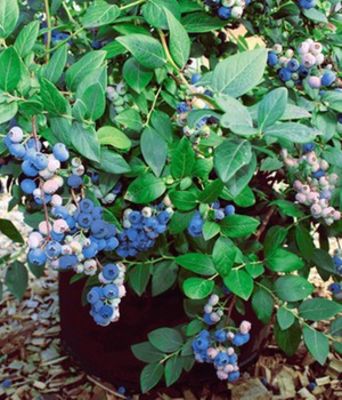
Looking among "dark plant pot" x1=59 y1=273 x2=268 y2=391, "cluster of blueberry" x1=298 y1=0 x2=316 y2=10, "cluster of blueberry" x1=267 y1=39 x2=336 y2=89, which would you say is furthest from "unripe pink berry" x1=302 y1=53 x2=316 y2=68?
"dark plant pot" x1=59 y1=273 x2=268 y2=391

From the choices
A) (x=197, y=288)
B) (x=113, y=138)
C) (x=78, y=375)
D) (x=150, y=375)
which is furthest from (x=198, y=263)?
(x=78, y=375)

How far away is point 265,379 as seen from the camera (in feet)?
6.21

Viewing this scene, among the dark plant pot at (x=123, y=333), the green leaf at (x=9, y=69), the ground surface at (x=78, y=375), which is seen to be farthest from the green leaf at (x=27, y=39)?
the ground surface at (x=78, y=375)

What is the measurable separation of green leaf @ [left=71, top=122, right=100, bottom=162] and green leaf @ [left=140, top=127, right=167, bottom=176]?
0.14 metres

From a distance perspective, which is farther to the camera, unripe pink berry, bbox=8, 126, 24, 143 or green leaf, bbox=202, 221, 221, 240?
green leaf, bbox=202, 221, 221, 240

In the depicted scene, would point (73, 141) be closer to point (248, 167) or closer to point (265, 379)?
point (248, 167)

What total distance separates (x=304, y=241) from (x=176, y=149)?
15.1 inches

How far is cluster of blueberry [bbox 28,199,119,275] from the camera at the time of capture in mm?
913

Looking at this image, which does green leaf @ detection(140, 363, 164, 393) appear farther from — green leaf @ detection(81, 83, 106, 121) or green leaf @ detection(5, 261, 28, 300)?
green leaf @ detection(81, 83, 106, 121)

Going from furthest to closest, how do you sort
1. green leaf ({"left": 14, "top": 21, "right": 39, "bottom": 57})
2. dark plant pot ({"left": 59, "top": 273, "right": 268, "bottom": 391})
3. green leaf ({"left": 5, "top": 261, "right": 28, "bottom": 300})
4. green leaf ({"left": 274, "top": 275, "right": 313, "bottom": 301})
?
dark plant pot ({"left": 59, "top": 273, "right": 268, "bottom": 391}), green leaf ({"left": 5, "top": 261, "right": 28, "bottom": 300}), green leaf ({"left": 274, "top": 275, "right": 313, "bottom": 301}), green leaf ({"left": 14, "top": 21, "right": 39, "bottom": 57})

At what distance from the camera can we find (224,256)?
1.03m

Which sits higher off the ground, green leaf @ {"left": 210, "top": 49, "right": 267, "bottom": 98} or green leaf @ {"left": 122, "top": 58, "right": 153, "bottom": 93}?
green leaf @ {"left": 210, "top": 49, "right": 267, "bottom": 98}

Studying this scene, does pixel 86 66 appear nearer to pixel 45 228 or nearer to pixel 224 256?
pixel 45 228

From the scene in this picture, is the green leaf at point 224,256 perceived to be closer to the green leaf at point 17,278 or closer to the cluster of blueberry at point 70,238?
the cluster of blueberry at point 70,238
